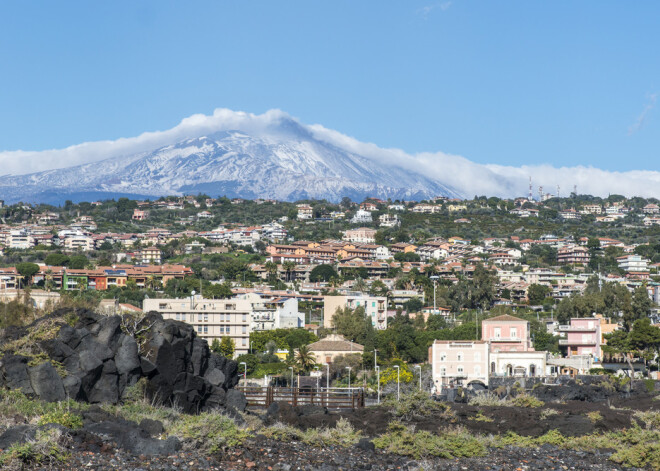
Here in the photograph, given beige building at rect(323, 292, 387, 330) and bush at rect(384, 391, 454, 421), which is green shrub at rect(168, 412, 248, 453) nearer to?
bush at rect(384, 391, 454, 421)

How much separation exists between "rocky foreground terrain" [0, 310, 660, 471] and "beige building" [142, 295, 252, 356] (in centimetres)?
4242

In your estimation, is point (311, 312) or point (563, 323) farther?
point (311, 312)

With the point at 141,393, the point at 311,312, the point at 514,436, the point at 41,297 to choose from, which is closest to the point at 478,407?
the point at 514,436

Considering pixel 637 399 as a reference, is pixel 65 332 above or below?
above

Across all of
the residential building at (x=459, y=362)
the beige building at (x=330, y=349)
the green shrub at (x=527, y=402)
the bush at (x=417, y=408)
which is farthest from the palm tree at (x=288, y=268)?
the bush at (x=417, y=408)

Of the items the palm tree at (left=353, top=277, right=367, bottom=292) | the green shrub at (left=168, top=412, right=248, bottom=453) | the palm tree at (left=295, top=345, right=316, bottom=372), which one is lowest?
the palm tree at (left=295, top=345, right=316, bottom=372)

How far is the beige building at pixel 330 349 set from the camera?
86875mm

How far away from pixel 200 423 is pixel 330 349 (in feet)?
195

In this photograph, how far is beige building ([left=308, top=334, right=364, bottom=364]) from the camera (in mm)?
86875

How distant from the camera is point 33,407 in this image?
3030 cm

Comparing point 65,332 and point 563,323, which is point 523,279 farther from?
point 65,332

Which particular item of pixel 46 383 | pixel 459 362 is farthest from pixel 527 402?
pixel 46 383

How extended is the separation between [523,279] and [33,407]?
141131mm

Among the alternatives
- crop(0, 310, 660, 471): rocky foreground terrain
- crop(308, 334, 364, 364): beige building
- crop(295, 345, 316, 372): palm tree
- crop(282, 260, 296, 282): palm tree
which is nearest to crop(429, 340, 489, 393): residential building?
crop(295, 345, 316, 372): palm tree
